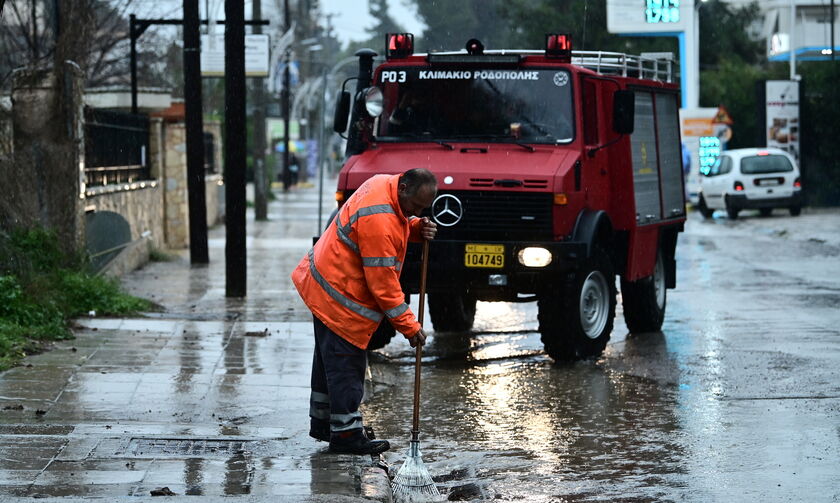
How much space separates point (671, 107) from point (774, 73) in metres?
39.2

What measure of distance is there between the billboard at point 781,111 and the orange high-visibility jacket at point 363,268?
33693 millimetres

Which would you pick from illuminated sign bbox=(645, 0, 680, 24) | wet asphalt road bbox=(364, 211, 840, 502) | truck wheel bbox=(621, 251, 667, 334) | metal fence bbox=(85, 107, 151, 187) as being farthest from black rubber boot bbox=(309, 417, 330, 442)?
illuminated sign bbox=(645, 0, 680, 24)

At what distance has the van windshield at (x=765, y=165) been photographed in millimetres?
33281

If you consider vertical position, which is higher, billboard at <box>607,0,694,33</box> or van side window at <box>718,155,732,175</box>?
billboard at <box>607,0,694,33</box>

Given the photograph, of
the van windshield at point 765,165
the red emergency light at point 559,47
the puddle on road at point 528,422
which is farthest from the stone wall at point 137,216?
the van windshield at point 765,165

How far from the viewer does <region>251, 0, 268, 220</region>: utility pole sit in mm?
32812

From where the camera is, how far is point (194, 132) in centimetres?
1933

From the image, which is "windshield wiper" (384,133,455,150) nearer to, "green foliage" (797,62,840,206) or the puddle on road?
the puddle on road

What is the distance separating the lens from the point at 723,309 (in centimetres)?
1472

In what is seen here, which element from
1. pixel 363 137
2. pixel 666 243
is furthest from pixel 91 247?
pixel 666 243

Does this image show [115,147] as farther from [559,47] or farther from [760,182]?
[760,182]

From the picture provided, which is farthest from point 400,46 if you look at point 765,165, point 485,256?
point 765,165

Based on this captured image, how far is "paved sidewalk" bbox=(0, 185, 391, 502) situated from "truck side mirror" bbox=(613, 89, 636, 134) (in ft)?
10.3

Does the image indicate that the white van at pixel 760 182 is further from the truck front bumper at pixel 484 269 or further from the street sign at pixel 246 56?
the truck front bumper at pixel 484 269
